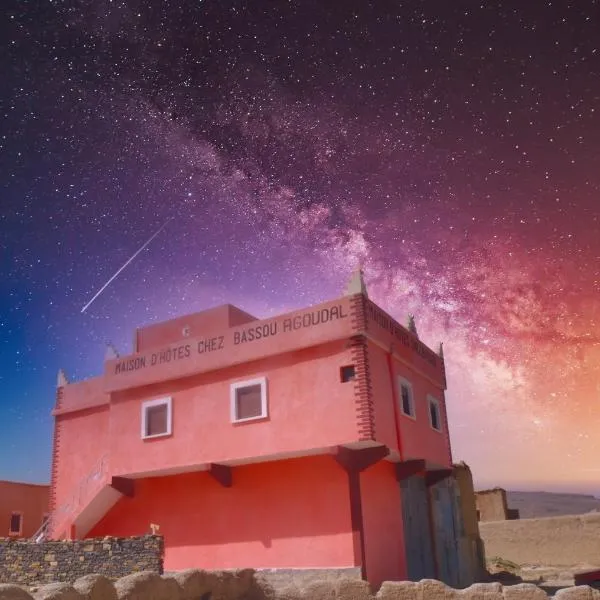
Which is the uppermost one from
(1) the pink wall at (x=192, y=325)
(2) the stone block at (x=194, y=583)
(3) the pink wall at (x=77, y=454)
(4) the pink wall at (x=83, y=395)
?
(1) the pink wall at (x=192, y=325)

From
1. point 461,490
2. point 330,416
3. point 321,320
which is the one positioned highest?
point 321,320

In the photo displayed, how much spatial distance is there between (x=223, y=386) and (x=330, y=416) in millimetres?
3991

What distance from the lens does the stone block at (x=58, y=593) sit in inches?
320

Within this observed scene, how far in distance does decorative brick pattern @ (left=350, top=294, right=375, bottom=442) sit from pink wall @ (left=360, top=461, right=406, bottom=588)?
5.92 ft

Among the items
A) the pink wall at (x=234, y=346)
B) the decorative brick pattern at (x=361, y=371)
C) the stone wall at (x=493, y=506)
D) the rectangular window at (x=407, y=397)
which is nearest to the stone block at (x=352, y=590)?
the decorative brick pattern at (x=361, y=371)

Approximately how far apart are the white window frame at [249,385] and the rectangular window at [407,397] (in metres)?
4.28

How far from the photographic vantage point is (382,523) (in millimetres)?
19688

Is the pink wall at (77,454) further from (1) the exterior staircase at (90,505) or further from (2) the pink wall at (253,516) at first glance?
(2) the pink wall at (253,516)

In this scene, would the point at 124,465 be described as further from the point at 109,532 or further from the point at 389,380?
the point at 389,380

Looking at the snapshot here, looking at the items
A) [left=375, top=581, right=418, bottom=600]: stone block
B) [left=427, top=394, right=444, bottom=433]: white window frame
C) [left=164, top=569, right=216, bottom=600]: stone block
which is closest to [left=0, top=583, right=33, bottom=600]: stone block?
[left=164, top=569, right=216, bottom=600]: stone block

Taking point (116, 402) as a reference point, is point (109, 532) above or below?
below

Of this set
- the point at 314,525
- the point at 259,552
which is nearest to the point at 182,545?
the point at 259,552

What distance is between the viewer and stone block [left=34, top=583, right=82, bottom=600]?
8133 millimetres

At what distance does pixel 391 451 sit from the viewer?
1938 cm
